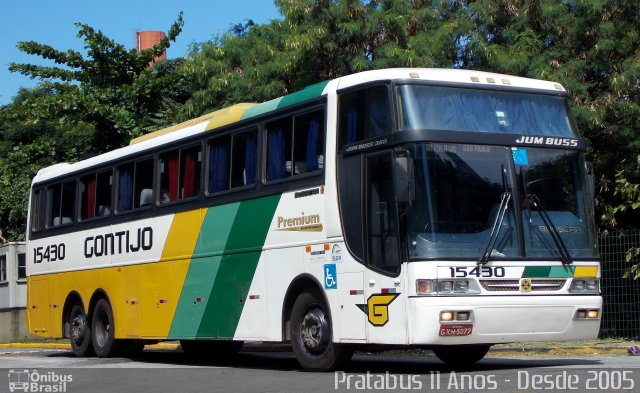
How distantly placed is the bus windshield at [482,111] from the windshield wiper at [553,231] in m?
0.84

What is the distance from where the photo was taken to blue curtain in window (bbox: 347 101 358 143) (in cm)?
1293

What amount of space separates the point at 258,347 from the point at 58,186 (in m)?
4.97

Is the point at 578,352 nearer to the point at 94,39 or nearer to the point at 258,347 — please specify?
the point at 258,347

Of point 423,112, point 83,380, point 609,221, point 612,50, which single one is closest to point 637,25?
point 612,50

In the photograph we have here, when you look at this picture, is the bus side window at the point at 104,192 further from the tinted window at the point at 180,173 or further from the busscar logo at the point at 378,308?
the busscar logo at the point at 378,308

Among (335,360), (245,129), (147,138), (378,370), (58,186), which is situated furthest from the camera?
(58,186)

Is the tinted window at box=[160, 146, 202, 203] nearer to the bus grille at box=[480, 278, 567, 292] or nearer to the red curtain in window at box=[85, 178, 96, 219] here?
the red curtain in window at box=[85, 178, 96, 219]

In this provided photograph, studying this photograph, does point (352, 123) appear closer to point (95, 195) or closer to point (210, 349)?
point (210, 349)

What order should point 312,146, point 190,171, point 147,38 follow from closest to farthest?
point 312,146 → point 190,171 → point 147,38

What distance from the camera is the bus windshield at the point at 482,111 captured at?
12398mm

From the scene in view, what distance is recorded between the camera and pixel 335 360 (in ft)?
43.0

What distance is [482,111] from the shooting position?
42.0 ft

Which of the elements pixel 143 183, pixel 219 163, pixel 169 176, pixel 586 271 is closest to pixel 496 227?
pixel 586 271

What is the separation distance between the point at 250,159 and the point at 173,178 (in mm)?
2383
